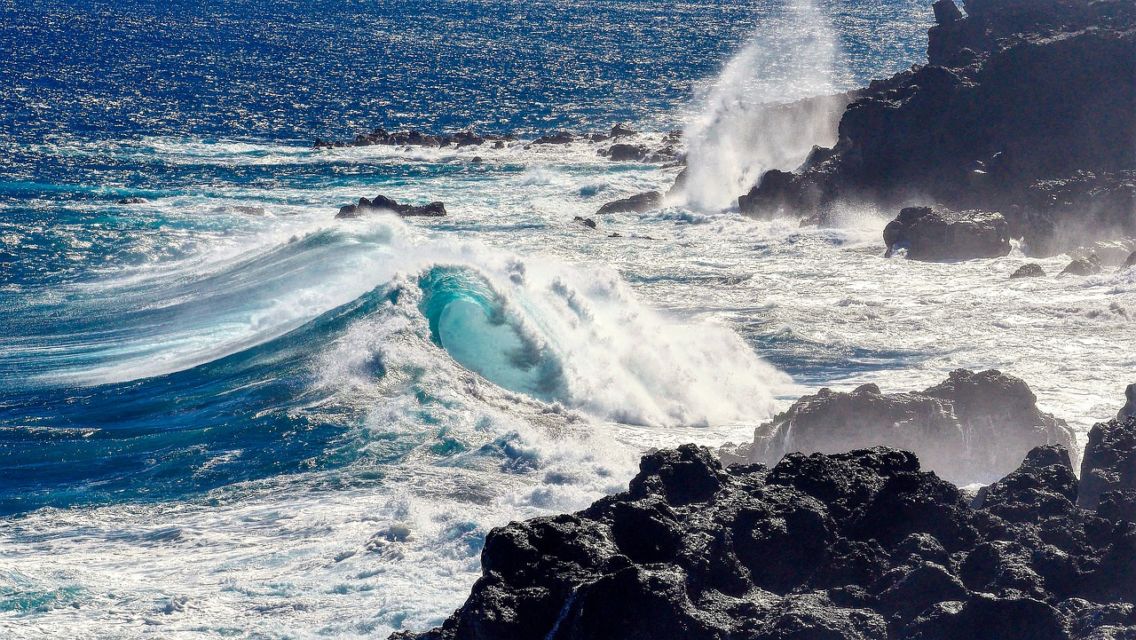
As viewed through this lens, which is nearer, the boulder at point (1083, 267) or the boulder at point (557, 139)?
the boulder at point (1083, 267)

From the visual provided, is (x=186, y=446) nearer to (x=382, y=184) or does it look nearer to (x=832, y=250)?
(x=832, y=250)

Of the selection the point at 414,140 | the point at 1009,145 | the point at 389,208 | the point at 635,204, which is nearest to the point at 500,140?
the point at 414,140

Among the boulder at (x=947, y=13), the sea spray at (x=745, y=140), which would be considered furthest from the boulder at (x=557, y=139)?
the boulder at (x=947, y=13)

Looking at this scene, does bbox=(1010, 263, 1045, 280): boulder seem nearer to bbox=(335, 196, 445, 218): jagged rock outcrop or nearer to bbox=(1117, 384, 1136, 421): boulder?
bbox=(1117, 384, 1136, 421): boulder

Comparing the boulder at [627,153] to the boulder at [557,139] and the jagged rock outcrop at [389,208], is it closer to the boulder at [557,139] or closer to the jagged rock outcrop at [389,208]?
the boulder at [557,139]

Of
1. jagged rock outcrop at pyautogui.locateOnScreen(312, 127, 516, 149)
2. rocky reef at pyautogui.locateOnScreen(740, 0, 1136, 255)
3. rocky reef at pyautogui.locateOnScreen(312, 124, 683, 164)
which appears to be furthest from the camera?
jagged rock outcrop at pyautogui.locateOnScreen(312, 127, 516, 149)

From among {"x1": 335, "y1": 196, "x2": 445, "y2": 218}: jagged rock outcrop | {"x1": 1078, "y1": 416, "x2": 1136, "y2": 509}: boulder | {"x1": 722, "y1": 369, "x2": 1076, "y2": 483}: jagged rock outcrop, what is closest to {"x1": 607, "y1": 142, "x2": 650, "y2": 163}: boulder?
{"x1": 335, "y1": 196, "x2": 445, "y2": 218}: jagged rock outcrop

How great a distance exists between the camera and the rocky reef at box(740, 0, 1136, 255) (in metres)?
31.4

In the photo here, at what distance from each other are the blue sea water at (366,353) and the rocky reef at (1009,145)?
6.36 ft

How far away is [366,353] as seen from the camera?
21.1m

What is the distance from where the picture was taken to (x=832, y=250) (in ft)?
107

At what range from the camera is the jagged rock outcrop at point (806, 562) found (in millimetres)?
9922

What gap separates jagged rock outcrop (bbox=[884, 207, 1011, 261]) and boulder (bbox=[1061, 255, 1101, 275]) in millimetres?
2571

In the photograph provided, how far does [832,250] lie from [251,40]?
7069cm
